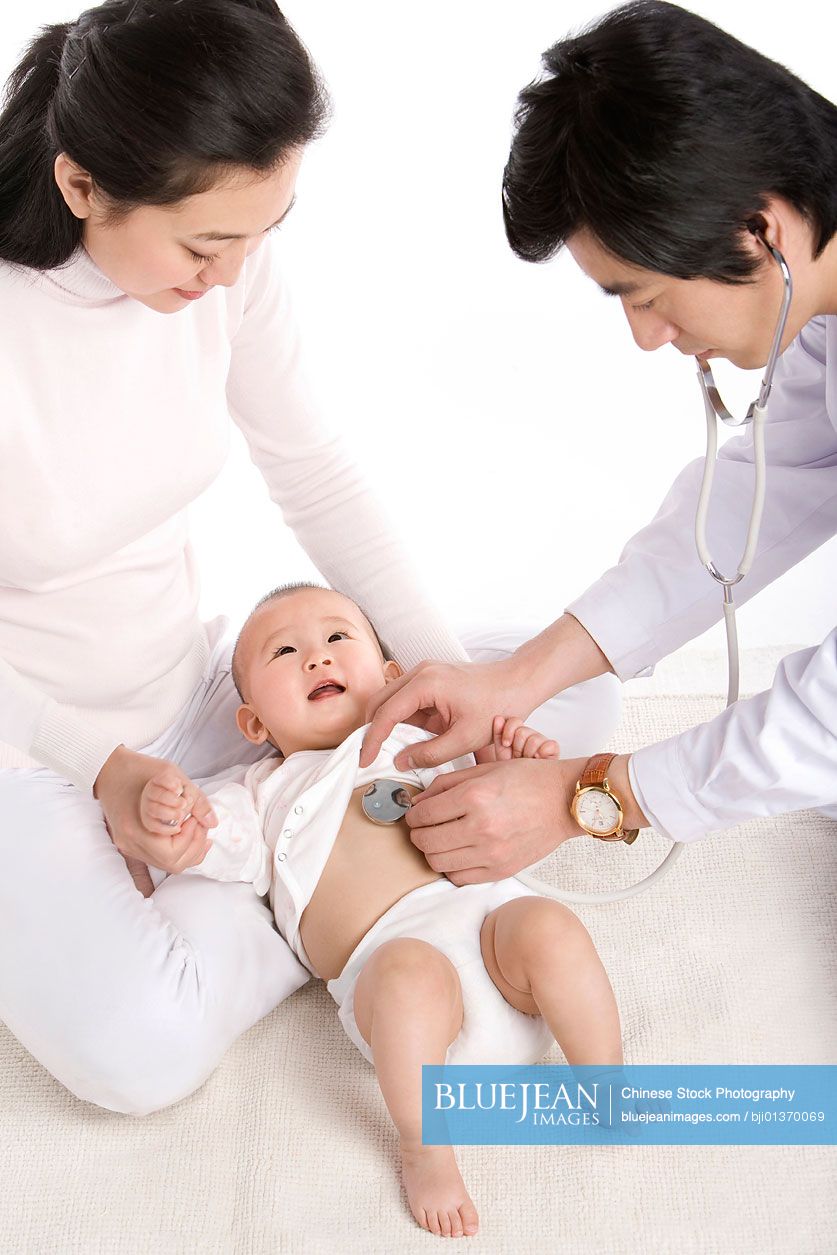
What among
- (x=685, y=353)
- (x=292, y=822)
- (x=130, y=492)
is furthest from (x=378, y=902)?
(x=685, y=353)

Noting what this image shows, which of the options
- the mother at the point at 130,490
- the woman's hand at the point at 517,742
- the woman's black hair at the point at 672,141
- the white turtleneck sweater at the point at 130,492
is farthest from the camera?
the woman's hand at the point at 517,742

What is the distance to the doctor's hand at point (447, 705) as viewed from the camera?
1.78 metres

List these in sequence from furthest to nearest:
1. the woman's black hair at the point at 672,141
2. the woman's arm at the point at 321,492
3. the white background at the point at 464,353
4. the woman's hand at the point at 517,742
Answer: the white background at the point at 464,353 → the woman's arm at the point at 321,492 → the woman's hand at the point at 517,742 → the woman's black hair at the point at 672,141

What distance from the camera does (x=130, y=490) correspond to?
5.89ft

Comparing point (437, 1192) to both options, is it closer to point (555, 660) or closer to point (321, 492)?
point (555, 660)

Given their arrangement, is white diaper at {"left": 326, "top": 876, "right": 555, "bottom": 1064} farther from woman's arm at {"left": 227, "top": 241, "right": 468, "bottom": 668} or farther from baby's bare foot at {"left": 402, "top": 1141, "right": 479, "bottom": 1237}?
woman's arm at {"left": 227, "top": 241, "right": 468, "bottom": 668}

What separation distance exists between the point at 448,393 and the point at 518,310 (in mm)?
404

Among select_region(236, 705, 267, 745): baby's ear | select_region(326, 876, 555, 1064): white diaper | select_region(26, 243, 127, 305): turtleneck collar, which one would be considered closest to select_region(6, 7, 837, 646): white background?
select_region(236, 705, 267, 745): baby's ear

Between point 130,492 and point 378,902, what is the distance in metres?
0.62

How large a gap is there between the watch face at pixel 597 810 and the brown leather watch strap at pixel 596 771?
12 millimetres

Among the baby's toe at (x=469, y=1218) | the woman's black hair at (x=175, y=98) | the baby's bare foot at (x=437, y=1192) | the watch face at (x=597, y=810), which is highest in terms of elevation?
the woman's black hair at (x=175, y=98)

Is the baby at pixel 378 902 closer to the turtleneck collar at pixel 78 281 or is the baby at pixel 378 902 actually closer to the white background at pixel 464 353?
the turtleneck collar at pixel 78 281

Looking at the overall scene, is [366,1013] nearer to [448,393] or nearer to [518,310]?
[448,393]

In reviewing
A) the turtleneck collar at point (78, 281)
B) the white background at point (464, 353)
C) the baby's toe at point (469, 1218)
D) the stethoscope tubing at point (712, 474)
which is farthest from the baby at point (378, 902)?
the white background at point (464, 353)
